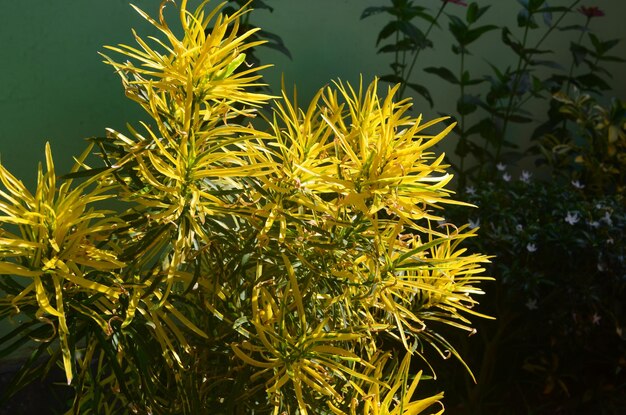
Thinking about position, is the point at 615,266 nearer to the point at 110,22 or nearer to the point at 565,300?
the point at 565,300

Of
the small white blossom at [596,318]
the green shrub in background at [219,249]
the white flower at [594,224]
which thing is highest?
the white flower at [594,224]

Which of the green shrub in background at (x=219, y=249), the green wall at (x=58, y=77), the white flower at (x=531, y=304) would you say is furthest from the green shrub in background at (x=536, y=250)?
the green shrub in background at (x=219, y=249)

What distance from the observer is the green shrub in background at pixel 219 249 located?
142 centimetres

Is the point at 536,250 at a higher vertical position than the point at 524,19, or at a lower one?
lower

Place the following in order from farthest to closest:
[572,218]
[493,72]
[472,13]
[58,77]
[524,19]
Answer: [493,72] → [524,19] → [472,13] → [572,218] → [58,77]

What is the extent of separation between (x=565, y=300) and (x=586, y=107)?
140 centimetres

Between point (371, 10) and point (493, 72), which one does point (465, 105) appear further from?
point (371, 10)

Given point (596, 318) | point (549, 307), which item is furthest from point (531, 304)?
point (596, 318)

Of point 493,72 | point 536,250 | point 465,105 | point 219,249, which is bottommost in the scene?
point 219,249

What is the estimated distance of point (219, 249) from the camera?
5.20 feet

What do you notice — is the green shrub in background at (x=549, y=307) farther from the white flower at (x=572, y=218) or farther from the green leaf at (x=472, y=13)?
the green leaf at (x=472, y=13)

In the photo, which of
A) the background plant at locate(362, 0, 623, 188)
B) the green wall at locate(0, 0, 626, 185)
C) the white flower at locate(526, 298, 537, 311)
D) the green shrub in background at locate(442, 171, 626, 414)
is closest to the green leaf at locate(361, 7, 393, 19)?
the background plant at locate(362, 0, 623, 188)

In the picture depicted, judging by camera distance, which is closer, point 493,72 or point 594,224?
point 594,224

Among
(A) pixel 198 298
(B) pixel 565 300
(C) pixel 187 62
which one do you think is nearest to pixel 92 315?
(A) pixel 198 298
